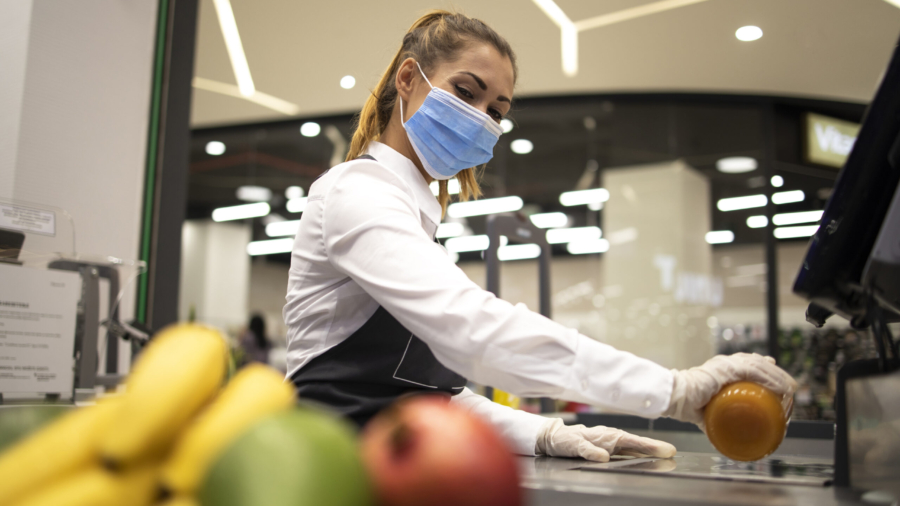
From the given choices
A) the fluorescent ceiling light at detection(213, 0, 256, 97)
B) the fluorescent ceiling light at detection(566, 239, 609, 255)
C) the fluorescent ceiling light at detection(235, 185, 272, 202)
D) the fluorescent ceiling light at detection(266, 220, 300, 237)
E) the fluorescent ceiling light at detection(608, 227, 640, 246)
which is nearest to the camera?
the fluorescent ceiling light at detection(213, 0, 256, 97)

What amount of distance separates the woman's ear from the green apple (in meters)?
1.18

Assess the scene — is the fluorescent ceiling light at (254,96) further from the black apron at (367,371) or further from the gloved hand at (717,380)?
the gloved hand at (717,380)

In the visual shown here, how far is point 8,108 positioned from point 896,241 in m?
2.61

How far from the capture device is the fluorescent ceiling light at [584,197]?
675cm

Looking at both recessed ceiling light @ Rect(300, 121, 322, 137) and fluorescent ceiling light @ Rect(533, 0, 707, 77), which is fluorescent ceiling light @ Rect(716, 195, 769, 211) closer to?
fluorescent ceiling light @ Rect(533, 0, 707, 77)

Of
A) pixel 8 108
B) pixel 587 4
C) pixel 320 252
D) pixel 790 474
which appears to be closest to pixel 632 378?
pixel 790 474

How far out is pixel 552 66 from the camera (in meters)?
5.77

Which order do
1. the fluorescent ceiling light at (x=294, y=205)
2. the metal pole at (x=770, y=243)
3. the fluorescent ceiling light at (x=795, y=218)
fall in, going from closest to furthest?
the metal pole at (x=770, y=243) < the fluorescent ceiling light at (x=795, y=218) < the fluorescent ceiling light at (x=294, y=205)

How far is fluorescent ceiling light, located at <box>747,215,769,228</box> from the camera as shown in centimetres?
621

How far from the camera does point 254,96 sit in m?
6.34

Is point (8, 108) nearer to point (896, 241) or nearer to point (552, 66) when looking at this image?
point (896, 241)

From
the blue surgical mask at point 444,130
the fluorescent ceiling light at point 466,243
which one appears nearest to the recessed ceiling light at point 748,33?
the fluorescent ceiling light at point 466,243

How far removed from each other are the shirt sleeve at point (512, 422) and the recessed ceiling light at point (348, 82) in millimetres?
4933

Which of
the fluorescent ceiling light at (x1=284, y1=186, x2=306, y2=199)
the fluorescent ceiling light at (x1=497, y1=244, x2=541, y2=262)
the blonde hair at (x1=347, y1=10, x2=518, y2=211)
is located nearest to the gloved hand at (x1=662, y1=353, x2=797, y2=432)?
the blonde hair at (x1=347, y1=10, x2=518, y2=211)
